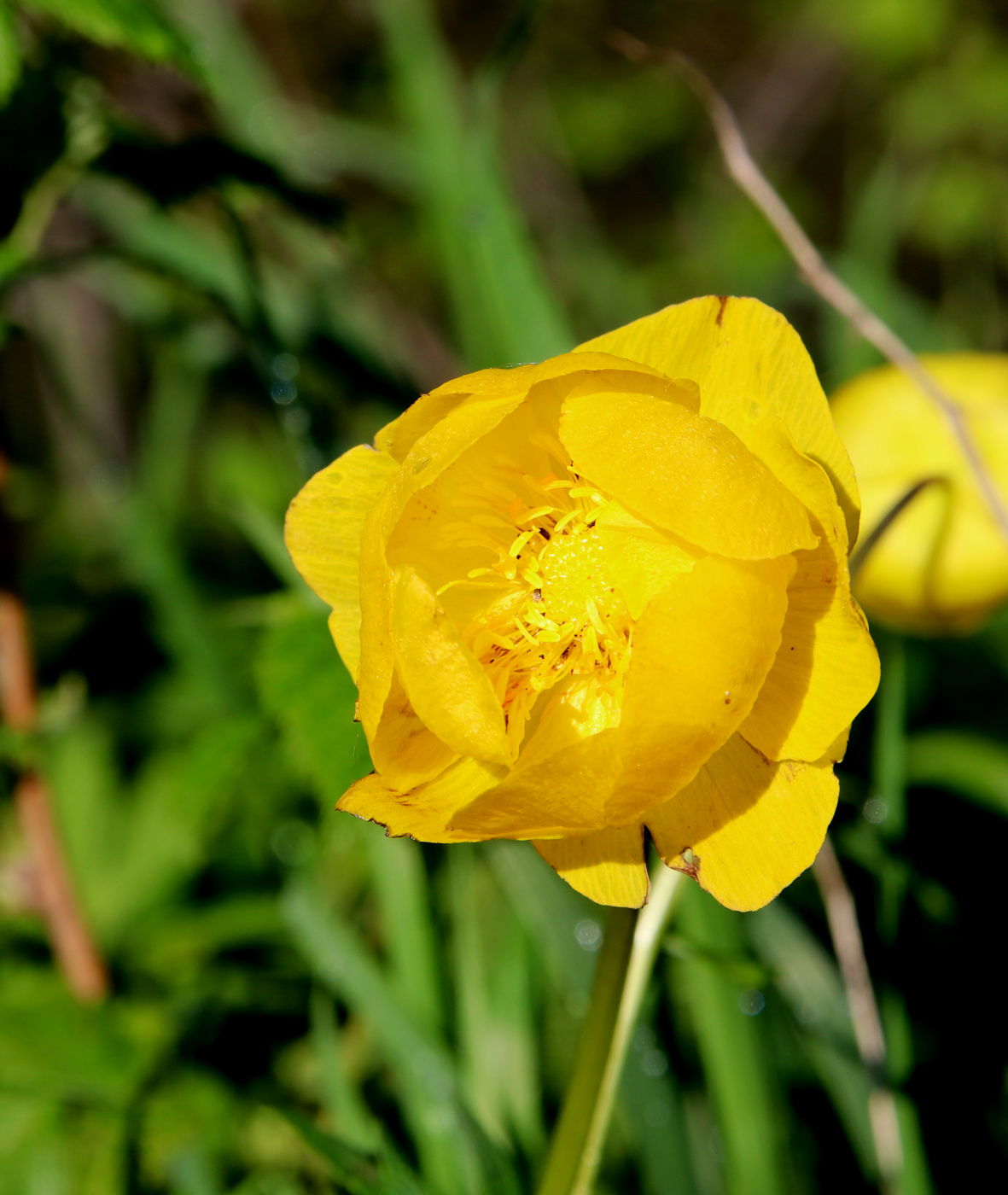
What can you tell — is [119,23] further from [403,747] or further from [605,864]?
[605,864]

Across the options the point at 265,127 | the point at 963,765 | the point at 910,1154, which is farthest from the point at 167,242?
the point at 910,1154

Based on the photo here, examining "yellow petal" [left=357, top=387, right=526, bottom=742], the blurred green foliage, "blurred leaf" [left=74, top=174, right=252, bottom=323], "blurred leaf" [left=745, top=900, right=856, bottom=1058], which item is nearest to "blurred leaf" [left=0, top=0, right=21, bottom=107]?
the blurred green foliage

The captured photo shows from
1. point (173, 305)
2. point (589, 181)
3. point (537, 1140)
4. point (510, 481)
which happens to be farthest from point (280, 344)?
point (589, 181)

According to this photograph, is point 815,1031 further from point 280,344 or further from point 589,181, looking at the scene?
point 589,181

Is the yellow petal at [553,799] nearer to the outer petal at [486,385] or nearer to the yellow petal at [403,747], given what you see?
the yellow petal at [403,747]

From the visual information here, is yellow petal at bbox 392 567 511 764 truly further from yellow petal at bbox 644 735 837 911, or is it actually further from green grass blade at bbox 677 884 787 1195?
green grass blade at bbox 677 884 787 1195
